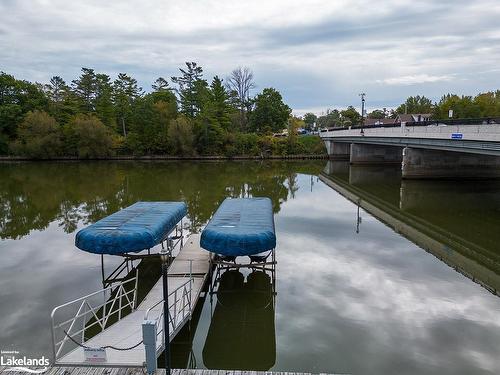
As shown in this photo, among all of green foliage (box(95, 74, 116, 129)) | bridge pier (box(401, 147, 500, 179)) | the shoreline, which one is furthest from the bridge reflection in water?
green foliage (box(95, 74, 116, 129))

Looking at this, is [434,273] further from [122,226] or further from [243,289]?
[122,226]

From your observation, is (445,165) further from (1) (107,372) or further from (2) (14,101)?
(2) (14,101)

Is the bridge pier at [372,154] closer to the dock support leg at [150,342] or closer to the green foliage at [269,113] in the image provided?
the green foliage at [269,113]

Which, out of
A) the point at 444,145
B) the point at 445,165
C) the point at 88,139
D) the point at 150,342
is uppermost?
the point at 88,139

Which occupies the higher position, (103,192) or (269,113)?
(269,113)

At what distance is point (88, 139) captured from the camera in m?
68.8

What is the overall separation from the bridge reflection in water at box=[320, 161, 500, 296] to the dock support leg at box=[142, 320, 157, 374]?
39.6 feet

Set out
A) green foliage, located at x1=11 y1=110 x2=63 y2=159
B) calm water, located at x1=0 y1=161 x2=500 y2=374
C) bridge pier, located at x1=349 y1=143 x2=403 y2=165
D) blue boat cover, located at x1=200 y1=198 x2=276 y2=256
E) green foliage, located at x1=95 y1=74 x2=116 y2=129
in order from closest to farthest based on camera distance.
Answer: calm water, located at x1=0 y1=161 x2=500 y2=374 < blue boat cover, located at x1=200 y1=198 x2=276 y2=256 < bridge pier, located at x1=349 y1=143 x2=403 y2=165 < green foliage, located at x1=11 y1=110 x2=63 y2=159 < green foliage, located at x1=95 y1=74 x2=116 y2=129

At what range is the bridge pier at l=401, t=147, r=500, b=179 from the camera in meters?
37.6

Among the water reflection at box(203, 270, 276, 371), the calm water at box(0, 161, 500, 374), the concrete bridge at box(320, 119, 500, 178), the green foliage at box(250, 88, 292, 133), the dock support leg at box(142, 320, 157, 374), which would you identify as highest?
the green foliage at box(250, 88, 292, 133)

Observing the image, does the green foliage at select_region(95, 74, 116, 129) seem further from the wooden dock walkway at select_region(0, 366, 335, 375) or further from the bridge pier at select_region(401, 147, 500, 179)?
the wooden dock walkway at select_region(0, 366, 335, 375)

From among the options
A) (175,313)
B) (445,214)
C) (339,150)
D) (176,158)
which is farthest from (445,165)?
(176,158)

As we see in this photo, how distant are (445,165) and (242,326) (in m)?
35.0

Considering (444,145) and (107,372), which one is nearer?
(107,372)
